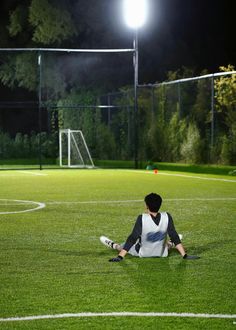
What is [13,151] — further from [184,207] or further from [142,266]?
[142,266]

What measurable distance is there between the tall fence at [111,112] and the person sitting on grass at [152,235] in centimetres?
1654

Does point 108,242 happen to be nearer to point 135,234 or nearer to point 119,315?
point 135,234

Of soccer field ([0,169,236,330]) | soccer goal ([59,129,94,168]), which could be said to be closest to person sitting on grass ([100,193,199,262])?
soccer field ([0,169,236,330])

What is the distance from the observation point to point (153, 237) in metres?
8.37

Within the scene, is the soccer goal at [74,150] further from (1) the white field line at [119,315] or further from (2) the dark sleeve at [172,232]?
(1) the white field line at [119,315]

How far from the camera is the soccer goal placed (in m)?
32.8

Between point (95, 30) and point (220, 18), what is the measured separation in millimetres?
7113

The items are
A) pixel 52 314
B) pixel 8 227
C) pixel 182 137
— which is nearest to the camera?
pixel 52 314

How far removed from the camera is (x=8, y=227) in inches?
446

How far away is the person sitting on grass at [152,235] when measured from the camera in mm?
8227

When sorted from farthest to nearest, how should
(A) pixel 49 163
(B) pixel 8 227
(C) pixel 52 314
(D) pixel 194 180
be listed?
(A) pixel 49 163 → (D) pixel 194 180 → (B) pixel 8 227 → (C) pixel 52 314

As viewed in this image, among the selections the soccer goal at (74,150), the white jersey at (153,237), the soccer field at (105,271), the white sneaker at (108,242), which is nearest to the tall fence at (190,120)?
the soccer goal at (74,150)

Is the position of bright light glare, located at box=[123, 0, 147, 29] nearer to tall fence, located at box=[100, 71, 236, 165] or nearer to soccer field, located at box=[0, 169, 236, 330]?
tall fence, located at box=[100, 71, 236, 165]

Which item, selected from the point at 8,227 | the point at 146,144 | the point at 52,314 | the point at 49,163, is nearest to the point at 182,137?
the point at 146,144
